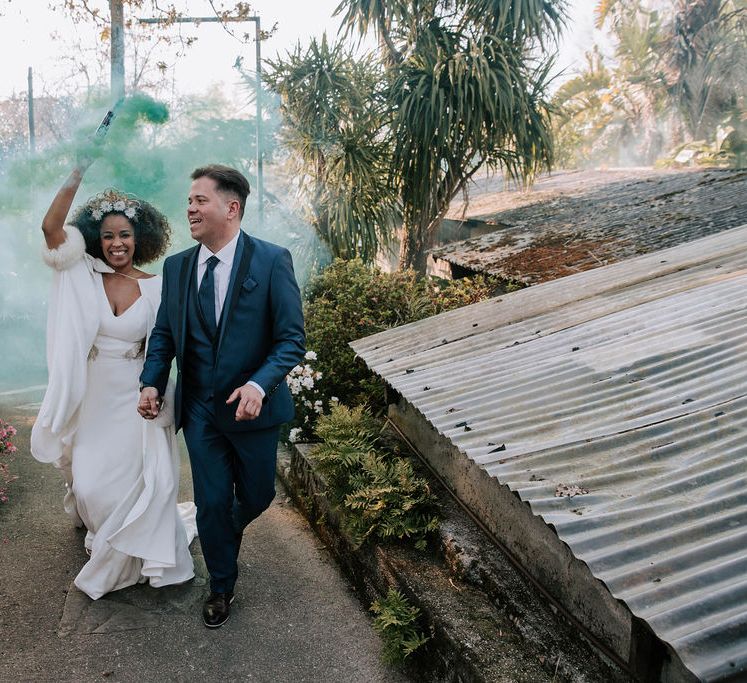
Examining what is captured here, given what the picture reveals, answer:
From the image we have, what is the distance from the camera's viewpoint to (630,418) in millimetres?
2891

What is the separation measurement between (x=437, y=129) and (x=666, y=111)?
25.7 metres

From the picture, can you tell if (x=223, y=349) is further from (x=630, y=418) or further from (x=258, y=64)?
(x=258, y=64)

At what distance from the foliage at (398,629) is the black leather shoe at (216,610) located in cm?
78

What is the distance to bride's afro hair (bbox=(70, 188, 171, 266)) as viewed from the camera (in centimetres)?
414

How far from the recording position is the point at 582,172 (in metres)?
17.6

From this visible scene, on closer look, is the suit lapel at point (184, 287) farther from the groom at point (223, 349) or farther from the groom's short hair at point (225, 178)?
the groom's short hair at point (225, 178)

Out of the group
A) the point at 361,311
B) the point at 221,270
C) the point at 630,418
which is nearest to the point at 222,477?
the point at 221,270

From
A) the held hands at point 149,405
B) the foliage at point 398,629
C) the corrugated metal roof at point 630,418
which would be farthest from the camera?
the held hands at point 149,405

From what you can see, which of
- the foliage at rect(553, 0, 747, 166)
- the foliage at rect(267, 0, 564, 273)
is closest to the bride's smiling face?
the foliage at rect(267, 0, 564, 273)

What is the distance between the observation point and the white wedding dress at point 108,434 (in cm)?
388

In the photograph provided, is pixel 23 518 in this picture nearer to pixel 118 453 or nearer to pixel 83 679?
pixel 118 453

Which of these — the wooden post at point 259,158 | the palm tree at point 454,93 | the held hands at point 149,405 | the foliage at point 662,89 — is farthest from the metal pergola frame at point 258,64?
the foliage at point 662,89

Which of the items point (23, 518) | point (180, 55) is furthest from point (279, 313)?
point (180, 55)

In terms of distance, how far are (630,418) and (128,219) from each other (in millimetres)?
2818
